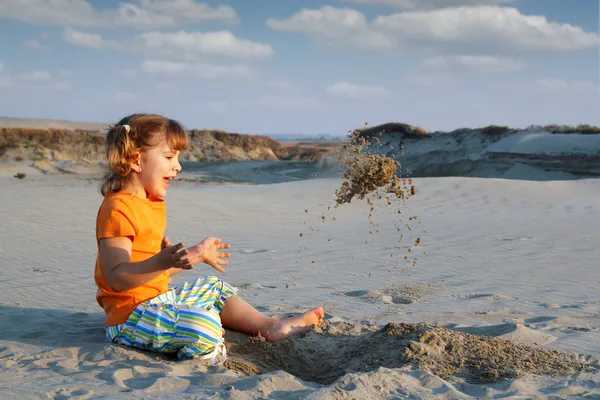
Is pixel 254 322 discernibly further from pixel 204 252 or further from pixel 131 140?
pixel 131 140

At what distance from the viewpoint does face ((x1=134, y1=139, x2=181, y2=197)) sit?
351 centimetres

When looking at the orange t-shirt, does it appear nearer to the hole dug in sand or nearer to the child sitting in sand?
the child sitting in sand

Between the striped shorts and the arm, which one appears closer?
the arm

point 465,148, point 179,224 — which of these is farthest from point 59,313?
point 465,148

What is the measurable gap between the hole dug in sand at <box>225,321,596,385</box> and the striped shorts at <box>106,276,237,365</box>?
0.20 meters

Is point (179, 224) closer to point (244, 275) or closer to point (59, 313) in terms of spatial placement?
point (244, 275)

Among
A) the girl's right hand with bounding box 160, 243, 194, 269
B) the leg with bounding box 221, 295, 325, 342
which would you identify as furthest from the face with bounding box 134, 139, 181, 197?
the leg with bounding box 221, 295, 325, 342

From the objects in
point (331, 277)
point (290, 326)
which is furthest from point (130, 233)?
Result: point (331, 277)

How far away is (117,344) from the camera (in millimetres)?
3523

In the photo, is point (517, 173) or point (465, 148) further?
point (465, 148)

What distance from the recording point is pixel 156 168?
354 centimetres

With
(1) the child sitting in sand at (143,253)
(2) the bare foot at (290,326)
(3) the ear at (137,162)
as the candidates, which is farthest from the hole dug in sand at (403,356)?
(3) the ear at (137,162)

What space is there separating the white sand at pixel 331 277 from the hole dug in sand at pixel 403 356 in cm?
15

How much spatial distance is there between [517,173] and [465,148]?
11.4ft
